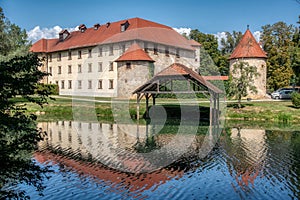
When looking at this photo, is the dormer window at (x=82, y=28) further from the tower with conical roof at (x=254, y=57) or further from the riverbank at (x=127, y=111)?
the tower with conical roof at (x=254, y=57)

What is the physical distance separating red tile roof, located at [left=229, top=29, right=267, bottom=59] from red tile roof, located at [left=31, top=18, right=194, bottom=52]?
27.8ft

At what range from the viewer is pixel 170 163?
47.4ft

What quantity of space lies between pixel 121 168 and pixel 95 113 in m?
21.1

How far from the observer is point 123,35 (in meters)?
45.0

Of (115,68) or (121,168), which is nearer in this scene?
(121,168)

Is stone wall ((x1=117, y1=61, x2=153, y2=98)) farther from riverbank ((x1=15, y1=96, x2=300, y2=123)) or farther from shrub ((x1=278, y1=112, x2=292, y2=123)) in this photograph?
shrub ((x1=278, y1=112, x2=292, y2=123))

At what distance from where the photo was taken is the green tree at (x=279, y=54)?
51656 millimetres

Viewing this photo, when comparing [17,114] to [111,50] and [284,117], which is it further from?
[111,50]

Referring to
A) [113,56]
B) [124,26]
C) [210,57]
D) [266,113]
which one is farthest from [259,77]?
[113,56]

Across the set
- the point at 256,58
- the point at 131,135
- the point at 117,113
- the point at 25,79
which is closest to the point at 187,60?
the point at 256,58

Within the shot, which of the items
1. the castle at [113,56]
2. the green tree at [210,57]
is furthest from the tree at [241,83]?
the green tree at [210,57]

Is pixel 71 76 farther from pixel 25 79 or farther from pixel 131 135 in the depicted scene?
pixel 25 79

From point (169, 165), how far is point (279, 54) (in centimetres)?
4395

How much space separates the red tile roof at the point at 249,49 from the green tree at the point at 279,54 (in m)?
7.47
